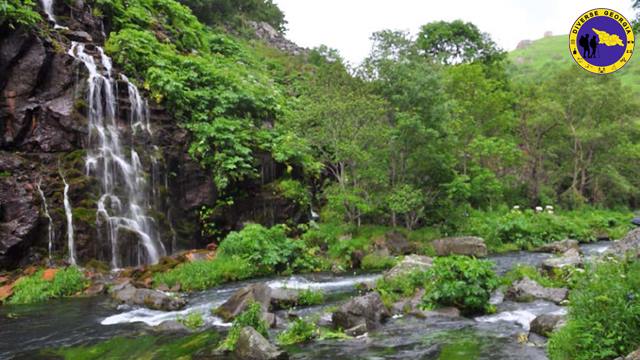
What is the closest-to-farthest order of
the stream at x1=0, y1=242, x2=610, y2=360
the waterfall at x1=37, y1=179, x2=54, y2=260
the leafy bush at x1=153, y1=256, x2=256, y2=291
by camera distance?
the stream at x1=0, y1=242, x2=610, y2=360 < the leafy bush at x1=153, y1=256, x2=256, y2=291 < the waterfall at x1=37, y1=179, x2=54, y2=260

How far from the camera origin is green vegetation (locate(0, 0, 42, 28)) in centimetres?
2217

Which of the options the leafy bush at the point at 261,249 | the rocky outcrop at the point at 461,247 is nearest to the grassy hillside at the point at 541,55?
the rocky outcrop at the point at 461,247

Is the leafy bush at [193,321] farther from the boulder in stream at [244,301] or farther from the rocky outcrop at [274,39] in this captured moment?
the rocky outcrop at [274,39]

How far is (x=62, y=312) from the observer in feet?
49.3

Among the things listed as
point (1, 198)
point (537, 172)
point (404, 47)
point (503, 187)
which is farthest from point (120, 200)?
point (537, 172)

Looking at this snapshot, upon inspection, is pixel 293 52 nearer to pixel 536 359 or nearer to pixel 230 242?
pixel 230 242

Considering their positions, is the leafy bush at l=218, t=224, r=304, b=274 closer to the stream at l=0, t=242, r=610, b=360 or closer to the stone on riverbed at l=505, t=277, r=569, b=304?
the stream at l=0, t=242, r=610, b=360

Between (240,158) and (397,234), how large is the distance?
855cm

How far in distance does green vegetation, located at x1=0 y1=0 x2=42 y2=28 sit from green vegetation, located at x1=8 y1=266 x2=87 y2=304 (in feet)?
38.1

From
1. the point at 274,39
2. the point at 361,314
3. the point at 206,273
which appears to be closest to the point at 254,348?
the point at 361,314

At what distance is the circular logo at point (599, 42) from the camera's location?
10.5 metres

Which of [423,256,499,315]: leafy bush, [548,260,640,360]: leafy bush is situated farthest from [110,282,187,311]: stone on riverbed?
[548,260,640,360]: leafy bush

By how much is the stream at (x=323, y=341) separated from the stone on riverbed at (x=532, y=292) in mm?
323

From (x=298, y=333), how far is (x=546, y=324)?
16.9 feet
